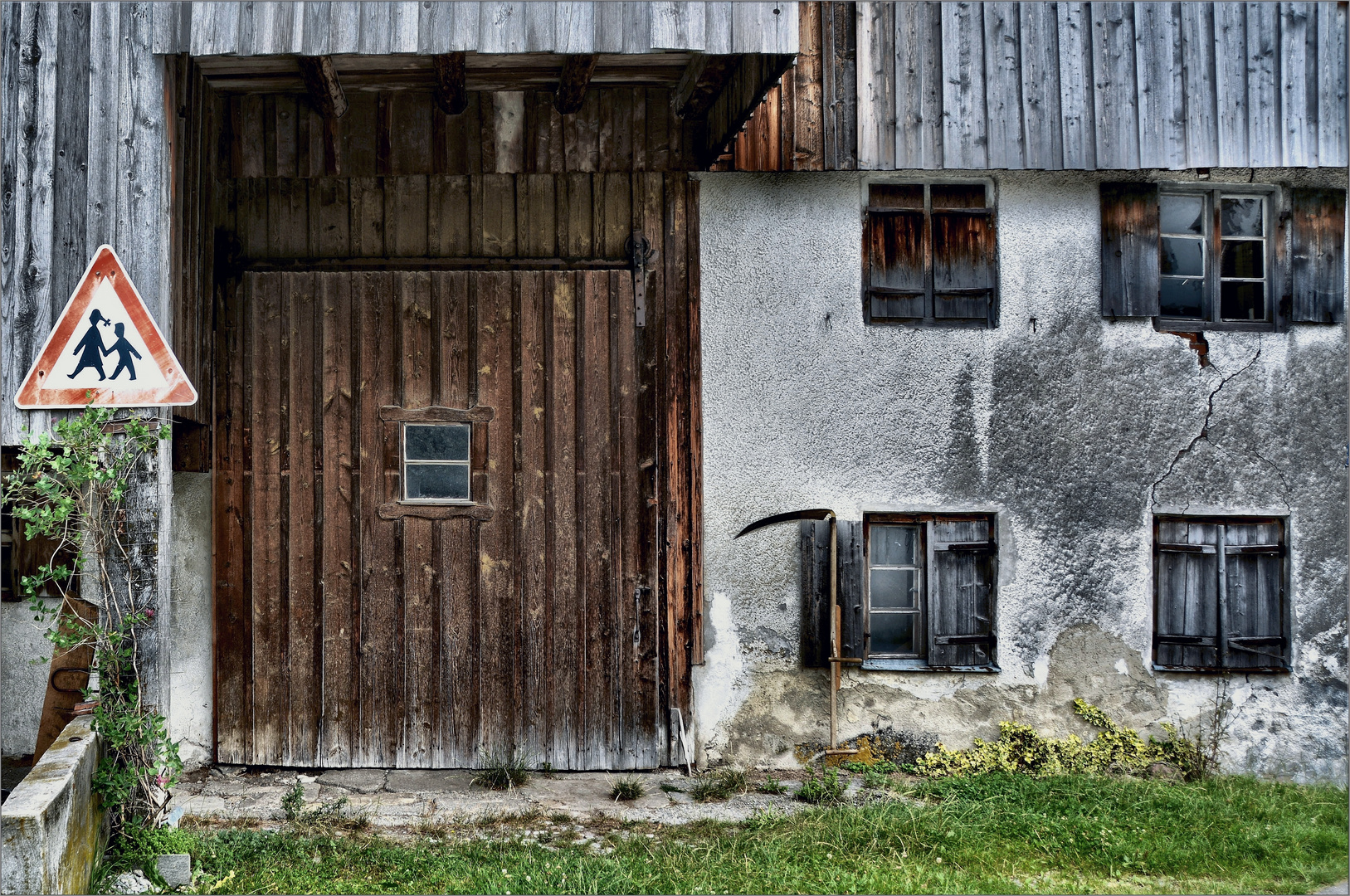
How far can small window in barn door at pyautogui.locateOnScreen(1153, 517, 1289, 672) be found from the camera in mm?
6949

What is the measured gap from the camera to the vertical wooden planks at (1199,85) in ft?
22.5

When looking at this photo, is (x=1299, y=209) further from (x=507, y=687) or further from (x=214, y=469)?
(x=214, y=469)

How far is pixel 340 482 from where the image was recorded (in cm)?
670

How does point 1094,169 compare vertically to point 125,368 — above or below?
above

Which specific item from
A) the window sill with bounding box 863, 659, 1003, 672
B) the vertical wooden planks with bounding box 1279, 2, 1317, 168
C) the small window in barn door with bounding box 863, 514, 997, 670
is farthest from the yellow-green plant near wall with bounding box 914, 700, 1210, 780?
the vertical wooden planks with bounding box 1279, 2, 1317, 168

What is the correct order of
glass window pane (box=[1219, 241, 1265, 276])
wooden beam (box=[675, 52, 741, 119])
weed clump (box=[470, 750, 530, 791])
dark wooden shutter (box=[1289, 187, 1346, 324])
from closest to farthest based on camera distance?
wooden beam (box=[675, 52, 741, 119]) → weed clump (box=[470, 750, 530, 791]) → dark wooden shutter (box=[1289, 187, 1346, 324]) → glass window pane (box=[1219, 241, 1265, 276])

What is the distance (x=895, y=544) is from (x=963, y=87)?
323cm

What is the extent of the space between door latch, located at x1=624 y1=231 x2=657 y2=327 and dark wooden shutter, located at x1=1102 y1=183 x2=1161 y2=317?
129 inches

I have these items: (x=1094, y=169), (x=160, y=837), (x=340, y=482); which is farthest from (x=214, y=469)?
(x=1094, y=169)

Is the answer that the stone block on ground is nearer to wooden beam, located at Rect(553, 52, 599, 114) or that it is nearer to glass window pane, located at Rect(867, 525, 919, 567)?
wooden beam, located at Rect(553, 52, 599, 114)

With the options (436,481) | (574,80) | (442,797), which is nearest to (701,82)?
(574,80)

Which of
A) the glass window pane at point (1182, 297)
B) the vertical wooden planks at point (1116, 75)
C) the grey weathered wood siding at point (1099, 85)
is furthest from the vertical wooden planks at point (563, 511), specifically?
the glass window pane at point (1182, 297)

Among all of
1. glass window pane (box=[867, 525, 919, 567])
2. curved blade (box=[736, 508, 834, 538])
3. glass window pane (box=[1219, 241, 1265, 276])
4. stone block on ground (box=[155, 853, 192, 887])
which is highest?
glass window pane (box=[1219, 241, 1265, 276])

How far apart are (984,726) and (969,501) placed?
61.9 inches
